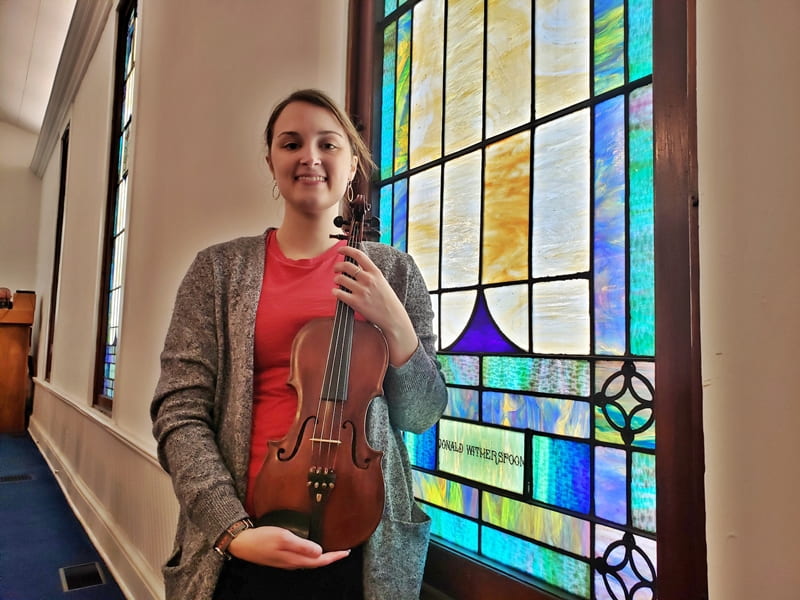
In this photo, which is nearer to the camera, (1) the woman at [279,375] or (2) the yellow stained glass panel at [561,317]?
(1) the woman at [279,375]

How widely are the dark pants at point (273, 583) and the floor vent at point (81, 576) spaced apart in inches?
74.4

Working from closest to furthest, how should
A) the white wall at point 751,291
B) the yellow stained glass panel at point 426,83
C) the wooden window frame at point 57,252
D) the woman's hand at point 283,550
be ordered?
1. the white wall at point 751,291
2. the woman's hand at point 283,550
3. the yellow stained glass panel at point 426,83
4. the wooden window frame at point 57,252

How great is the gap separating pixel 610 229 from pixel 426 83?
622 mm

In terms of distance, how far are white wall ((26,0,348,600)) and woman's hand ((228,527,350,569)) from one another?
99 cm

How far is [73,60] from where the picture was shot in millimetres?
4492

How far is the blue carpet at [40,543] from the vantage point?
2104 mm

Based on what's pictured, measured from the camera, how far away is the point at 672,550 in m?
0.67

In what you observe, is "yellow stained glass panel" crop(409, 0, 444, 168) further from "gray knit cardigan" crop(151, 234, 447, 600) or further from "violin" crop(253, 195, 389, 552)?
"violin" crop(253, 195, 389, 552)

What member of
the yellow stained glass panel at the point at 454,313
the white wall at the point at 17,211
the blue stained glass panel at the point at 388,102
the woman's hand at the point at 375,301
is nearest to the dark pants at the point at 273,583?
the woman's hand at the point at 375,301

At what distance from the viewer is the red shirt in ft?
2.45

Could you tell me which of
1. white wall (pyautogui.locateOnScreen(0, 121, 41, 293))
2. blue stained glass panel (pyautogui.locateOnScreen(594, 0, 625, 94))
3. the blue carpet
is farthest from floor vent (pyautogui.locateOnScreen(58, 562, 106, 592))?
white wall (pyautogui.locateOnScreen(0, 121, 41, 293))

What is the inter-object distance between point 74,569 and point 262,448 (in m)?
2.18

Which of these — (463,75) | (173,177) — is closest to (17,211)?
(173,177)

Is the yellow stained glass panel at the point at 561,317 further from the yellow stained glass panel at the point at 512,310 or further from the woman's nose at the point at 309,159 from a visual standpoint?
the woman's nose at the point at 309,159
